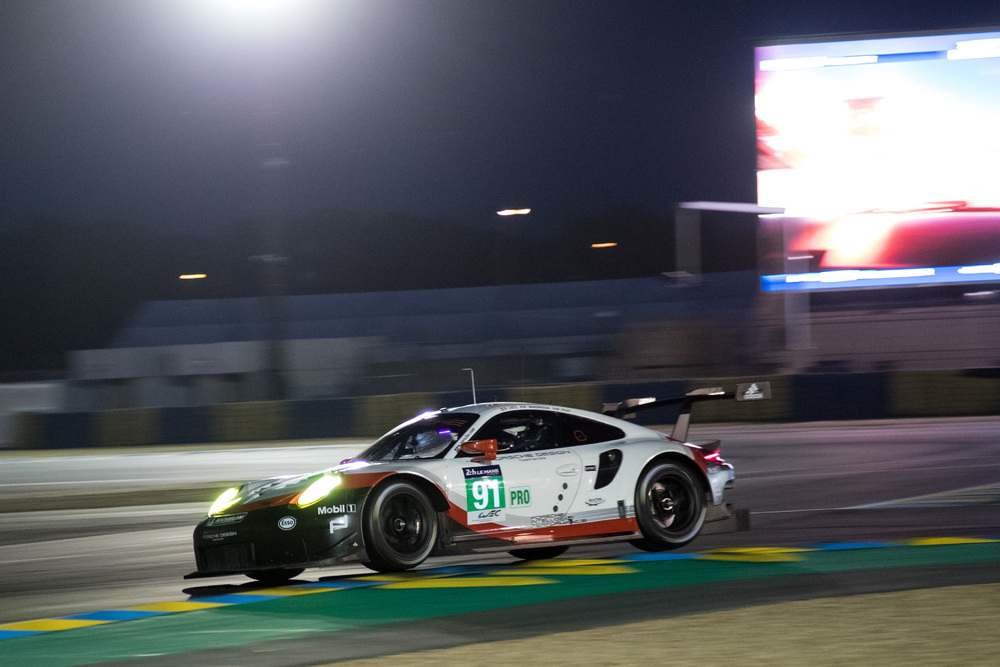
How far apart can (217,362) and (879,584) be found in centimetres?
4030

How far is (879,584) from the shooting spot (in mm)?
8039

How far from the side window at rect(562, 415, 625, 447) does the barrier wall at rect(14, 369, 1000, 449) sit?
70.3 ft

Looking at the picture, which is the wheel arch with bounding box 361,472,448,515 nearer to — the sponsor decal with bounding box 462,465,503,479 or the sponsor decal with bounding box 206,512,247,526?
the sponsor decal with bounding box 462,465,503,479

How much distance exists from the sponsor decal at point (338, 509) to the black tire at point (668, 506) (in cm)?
230

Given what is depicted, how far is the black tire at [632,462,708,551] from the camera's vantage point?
392 inches

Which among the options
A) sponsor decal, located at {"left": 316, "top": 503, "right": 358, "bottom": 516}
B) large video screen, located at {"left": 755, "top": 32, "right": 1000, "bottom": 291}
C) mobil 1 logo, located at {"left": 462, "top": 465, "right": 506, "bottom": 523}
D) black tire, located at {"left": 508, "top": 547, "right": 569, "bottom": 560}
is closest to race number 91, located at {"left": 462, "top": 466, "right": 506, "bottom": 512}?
mobil 1 logo, located at {"left": 462, "top": 465, "right": 506, "bottom": 523}

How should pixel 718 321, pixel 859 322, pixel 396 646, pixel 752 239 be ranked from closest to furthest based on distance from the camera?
pixel 396 646 → pixel 718 321 → pixel 859 322 → pixel 752 239

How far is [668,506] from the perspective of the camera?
10195mm

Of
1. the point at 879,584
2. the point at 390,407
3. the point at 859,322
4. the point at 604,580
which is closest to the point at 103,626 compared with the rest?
the point at 604,580

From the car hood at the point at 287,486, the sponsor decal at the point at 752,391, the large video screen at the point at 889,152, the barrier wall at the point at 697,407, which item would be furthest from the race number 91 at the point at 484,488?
the large video screen at the point at 889,152

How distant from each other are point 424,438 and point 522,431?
73cm

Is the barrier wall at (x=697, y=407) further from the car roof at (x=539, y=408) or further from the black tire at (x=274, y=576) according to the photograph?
the black tire at (x=274, y=576)

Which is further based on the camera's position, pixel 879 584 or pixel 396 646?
pixel 879 584

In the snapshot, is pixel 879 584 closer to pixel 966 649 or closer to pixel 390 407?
pixel 966 649
